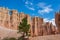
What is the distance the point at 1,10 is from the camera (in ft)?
217

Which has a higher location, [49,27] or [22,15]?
[22,15]

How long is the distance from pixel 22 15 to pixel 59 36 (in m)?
35.5

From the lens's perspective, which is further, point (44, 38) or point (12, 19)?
point (12, 19)

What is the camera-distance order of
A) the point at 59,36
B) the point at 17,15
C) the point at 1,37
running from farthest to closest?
1. the point at 17,15
2. the point at 1,37
3. the point at 59,36

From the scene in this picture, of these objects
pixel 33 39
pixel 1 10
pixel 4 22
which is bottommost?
pixel 33 39

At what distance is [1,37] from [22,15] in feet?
96.9

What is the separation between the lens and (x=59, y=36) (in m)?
36.9

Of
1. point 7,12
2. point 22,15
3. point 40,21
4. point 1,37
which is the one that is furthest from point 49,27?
point 1,37

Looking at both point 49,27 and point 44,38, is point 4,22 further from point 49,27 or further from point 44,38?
point 44,38

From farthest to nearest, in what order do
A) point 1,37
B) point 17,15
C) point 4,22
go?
point 17,15
point 4,22
point 1,37

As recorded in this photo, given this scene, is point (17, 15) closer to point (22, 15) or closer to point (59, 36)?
point (22, 15)

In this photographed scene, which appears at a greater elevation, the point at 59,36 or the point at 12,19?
the point at 12,19

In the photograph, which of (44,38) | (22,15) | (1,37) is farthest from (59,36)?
(22,15)

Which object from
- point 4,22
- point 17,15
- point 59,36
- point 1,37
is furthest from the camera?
point 17,15
